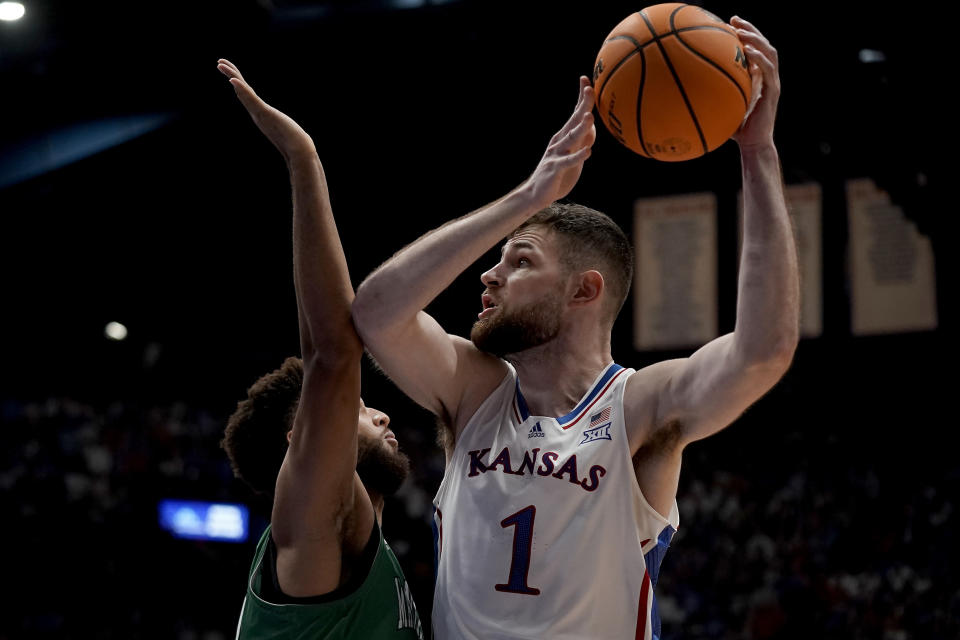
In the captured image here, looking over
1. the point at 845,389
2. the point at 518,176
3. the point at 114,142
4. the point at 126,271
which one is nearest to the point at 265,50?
the point at 114,142

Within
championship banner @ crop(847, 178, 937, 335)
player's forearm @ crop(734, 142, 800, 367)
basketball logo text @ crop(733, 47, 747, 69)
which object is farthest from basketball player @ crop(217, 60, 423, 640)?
championship banner @ crop(847, 178, 937, 335)

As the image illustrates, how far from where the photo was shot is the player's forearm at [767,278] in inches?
91.0

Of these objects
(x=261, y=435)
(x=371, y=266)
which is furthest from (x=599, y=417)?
(x=371, y=266)

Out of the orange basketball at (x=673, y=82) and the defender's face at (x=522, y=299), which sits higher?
the orange basketball at (x=673, y=82)

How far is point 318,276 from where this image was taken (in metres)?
2.58

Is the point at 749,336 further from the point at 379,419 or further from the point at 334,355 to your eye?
the point at 379,419

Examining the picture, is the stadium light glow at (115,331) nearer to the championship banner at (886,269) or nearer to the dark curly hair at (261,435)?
the championship banner at (886,269)

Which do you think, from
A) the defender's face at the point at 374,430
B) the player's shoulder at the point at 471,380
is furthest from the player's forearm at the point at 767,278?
the defender's face at the point at 374,430

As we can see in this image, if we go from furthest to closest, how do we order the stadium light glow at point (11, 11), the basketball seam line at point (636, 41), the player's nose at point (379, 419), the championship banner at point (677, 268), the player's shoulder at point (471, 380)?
the championship banner at point (677, 268)
the stadium light glow at point (11, 11)
the player's nose at point (379, 419)
the player's shoulder at point (471, 380)
the basketball seam line at point (636, 41)

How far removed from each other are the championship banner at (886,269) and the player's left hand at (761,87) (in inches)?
262

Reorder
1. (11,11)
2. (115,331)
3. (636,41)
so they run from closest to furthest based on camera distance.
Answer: (636,41)
(11,11)
(115,331)

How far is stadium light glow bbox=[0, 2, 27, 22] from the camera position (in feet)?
24.2

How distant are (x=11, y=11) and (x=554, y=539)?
6.73 m

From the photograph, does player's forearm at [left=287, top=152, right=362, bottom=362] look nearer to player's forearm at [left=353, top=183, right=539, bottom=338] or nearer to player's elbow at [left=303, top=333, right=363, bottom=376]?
player's elbow at [left=303, top=333, right=363, bottom=376]
